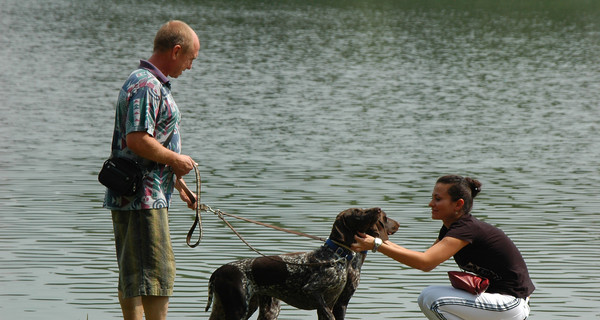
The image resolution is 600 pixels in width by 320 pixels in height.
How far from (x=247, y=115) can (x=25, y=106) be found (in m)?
4.14

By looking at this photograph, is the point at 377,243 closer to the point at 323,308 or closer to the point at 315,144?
the point at 323,308

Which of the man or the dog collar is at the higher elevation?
the man

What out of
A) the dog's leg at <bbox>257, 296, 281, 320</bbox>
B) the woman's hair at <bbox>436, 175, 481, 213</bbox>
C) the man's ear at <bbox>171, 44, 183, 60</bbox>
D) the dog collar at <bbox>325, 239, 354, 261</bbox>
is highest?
the man's ear at <bbox>171, 44, 183, 60</bbox>

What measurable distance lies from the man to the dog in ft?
1.18

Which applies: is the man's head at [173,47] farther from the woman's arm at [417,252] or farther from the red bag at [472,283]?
the red bag at [472,283]

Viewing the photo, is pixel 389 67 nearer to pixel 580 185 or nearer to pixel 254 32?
pixel 254 32

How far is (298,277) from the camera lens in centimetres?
599

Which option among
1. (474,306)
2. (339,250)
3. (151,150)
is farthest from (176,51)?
(474,306)

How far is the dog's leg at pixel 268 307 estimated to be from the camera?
623 cm

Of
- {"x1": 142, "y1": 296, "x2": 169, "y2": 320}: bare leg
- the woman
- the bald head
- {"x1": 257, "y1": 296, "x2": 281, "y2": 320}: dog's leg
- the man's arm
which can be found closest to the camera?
the man's arm

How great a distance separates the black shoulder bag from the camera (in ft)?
17.9

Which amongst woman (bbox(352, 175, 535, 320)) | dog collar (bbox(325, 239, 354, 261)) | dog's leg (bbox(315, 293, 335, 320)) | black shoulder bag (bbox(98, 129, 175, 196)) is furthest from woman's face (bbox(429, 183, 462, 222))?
black shoulder bag (bbox(98, 129, 175, 196))

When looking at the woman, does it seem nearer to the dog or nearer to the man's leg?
the dog

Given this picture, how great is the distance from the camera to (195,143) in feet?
53.0
